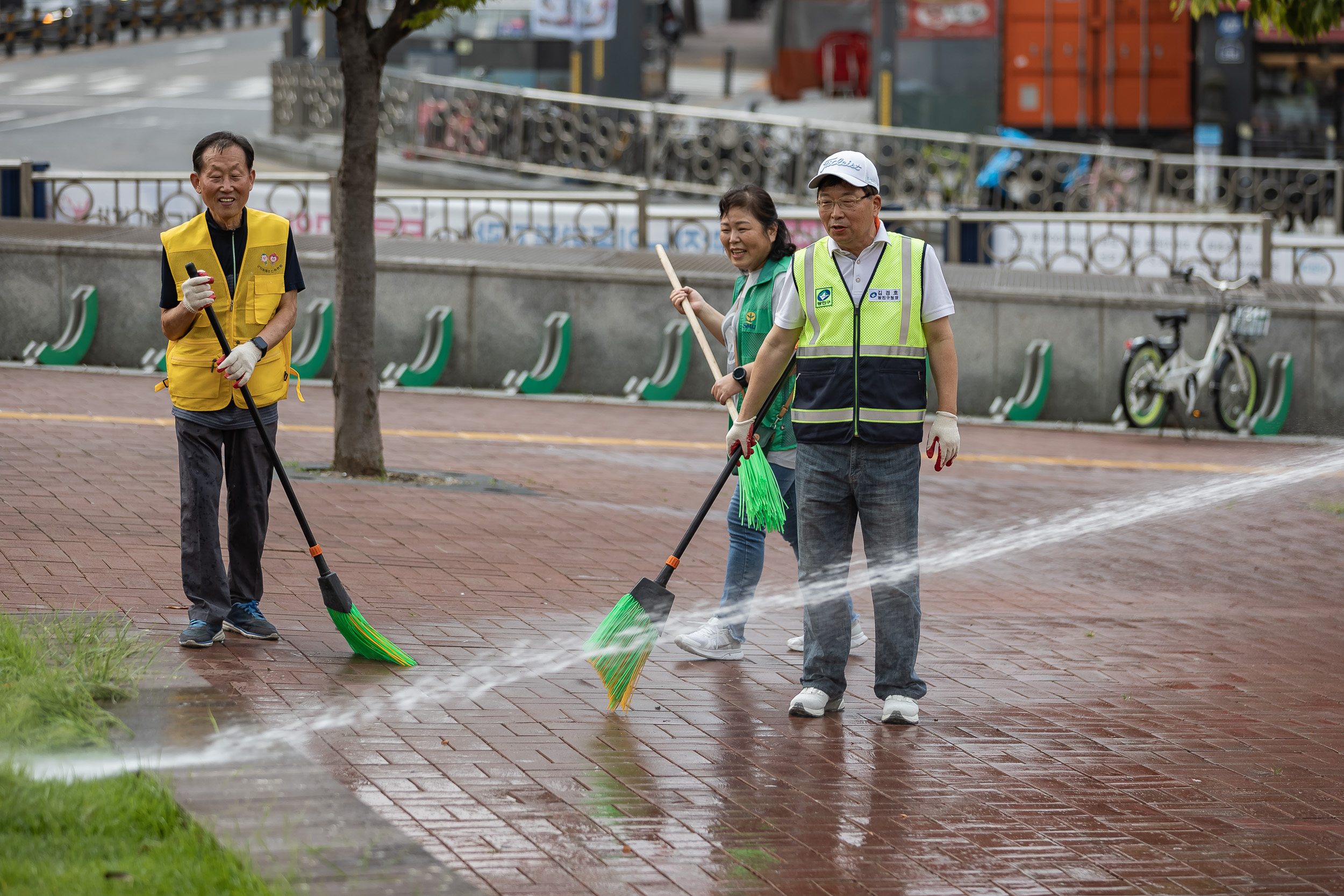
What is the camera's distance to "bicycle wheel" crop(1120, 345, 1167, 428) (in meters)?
13.1

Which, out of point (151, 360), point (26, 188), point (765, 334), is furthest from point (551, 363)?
point (765, 334)

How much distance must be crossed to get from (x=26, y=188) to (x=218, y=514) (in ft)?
35.5

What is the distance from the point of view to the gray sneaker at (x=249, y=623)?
596cm

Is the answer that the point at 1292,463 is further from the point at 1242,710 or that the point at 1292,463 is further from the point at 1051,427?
the point at 1242,710

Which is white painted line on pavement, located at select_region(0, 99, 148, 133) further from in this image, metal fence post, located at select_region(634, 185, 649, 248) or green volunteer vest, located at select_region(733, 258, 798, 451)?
Result: green volunteer vest, located at select_region(733, 258, 798, 451)

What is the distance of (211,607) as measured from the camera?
5781 mm

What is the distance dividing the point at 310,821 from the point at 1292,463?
386 inches

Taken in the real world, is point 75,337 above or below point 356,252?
below

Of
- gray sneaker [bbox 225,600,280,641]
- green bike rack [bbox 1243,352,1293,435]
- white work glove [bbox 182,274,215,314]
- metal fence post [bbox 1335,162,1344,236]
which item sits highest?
metal fence post [bbox 1335,162,1344,236]

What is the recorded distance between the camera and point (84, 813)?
393 cm

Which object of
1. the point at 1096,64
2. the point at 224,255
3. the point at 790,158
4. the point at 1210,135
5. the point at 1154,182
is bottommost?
the point at 224,255

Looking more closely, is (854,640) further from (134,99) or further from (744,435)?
(134,99)

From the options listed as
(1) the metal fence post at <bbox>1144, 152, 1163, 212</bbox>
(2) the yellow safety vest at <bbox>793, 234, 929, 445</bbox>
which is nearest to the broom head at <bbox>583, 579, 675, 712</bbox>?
(2) the yellow safety vest at <bbox>793, 234, 929, 445</bbox>

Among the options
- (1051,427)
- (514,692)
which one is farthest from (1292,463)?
(514,692)
